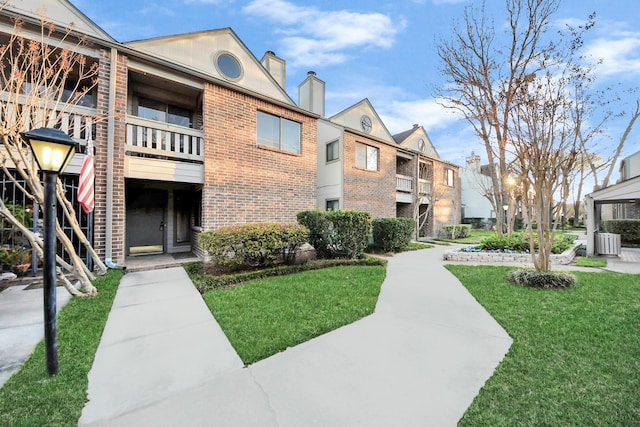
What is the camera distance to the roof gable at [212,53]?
751 cm

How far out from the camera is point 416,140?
57.4ft

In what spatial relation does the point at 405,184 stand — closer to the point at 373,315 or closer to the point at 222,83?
the point at 222,83

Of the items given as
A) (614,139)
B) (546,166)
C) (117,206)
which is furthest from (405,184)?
(117,206)

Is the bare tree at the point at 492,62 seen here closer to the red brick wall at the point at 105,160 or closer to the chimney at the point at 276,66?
the chimney at the point at 276,66

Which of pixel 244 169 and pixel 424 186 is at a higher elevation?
pixel 424 186

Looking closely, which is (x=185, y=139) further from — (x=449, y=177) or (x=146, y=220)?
(x=449, y=177)

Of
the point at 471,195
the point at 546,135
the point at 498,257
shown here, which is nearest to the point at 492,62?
the point at 546,135

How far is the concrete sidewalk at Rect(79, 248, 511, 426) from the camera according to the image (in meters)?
1.98

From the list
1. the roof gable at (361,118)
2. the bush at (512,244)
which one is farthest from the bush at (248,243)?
the roof gable at (361,118)

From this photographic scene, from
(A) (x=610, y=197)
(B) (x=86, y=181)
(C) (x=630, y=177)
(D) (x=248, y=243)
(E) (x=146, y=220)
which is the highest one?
(C) (x=630, y=177)

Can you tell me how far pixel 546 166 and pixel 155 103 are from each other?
11165 mm

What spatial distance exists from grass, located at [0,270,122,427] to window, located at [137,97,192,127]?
7172 millimetres

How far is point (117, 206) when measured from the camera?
6520mm

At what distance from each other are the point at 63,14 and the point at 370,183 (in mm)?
11876
